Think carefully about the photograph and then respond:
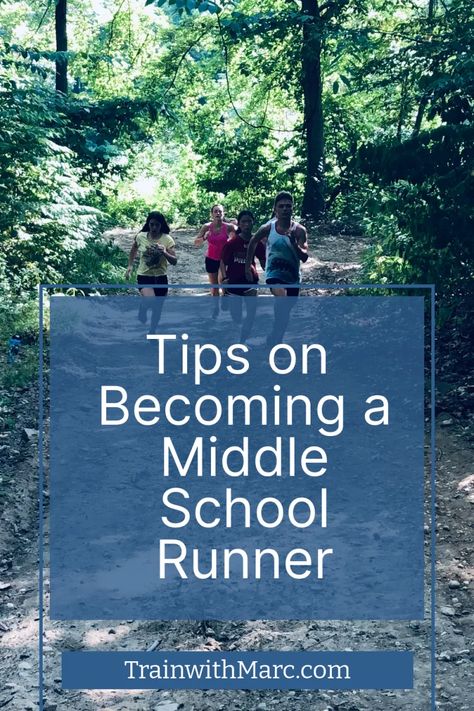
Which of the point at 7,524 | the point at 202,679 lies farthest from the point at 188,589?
the point at 7,524

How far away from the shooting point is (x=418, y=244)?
33.0 feet

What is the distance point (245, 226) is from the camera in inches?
390

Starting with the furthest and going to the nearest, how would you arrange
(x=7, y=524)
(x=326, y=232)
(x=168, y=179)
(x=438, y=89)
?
(x=168, y=179), (x=326, y=232), (x=438, y=89), (x=7, y=524)

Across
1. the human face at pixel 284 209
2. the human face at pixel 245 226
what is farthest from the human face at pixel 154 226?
the human face at pixel 284 209

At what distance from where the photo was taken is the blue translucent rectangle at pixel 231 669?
17.4ft

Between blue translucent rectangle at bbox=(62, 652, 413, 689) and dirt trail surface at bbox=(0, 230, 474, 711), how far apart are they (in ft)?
0.21

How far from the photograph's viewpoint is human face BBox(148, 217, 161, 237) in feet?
35.0

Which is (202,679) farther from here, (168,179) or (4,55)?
(168,179)

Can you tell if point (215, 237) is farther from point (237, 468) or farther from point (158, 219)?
point (237, 468)

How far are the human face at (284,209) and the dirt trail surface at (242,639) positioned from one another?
317 cm

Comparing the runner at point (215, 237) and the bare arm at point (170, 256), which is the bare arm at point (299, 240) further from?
the runner at point (215, 237)

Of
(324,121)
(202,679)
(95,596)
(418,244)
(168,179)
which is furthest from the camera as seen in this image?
(168,179)

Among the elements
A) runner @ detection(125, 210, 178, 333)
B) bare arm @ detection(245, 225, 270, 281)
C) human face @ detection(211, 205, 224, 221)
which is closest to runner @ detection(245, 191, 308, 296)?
bare arm @ detection(245, 225, 270, 281)

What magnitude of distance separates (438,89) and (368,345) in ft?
11.8
